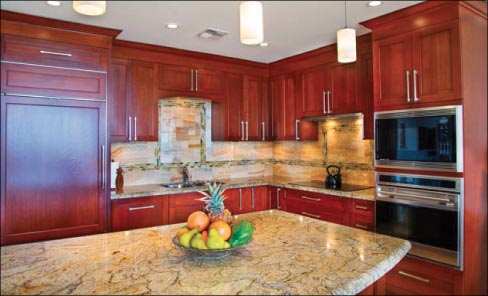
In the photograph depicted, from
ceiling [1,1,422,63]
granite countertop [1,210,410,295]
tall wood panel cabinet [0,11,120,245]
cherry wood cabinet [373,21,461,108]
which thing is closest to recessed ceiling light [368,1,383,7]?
ceiling [1,1,422,63]

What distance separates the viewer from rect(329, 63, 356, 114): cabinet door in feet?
11.1

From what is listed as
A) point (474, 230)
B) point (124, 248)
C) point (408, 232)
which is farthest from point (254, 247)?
point (474, 230)

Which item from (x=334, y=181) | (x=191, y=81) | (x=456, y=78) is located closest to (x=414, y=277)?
(x=334, y=181)

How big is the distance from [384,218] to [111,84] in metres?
2.87

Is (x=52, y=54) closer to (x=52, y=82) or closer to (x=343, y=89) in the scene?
(x=52, y=82)

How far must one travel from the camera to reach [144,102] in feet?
11.7

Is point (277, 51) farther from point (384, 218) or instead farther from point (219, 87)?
point (384, 218)

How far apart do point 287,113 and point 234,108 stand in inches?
27.1

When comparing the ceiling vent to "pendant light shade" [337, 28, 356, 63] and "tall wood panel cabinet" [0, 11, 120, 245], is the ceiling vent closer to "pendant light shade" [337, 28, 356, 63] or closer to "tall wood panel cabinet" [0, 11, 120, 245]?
"tall wood panel cabinet" [0, 11, 120, 245]

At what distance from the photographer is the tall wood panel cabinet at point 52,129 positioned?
2.63 metres

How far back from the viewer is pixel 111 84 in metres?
3.30

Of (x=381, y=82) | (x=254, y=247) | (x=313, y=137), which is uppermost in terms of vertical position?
(x=381, y=82)

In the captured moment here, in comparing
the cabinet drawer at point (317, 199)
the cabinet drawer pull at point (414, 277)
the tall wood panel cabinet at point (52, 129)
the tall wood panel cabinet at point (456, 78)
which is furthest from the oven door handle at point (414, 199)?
the tall wood panel cabinet at point (52, 129)

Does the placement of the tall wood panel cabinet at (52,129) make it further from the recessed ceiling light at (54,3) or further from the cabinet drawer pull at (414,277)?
the cabinet drawer pull at (414,277)
